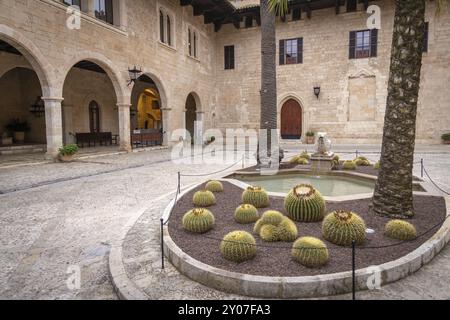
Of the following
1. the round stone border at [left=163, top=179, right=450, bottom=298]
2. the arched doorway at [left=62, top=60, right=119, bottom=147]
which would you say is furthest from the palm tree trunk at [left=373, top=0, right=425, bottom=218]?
the arched doorway at [left=62, top=60, right=119, bottom=147]

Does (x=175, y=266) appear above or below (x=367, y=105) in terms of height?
below

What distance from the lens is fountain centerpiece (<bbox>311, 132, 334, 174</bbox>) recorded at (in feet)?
29.5

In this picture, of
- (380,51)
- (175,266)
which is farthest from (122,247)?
(380,51)

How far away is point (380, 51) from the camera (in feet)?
60.7

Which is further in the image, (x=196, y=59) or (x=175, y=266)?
(x=196, y=59)

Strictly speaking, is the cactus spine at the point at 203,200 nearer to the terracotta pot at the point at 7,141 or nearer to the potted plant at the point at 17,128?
the terracotta pot at the point at 7,141

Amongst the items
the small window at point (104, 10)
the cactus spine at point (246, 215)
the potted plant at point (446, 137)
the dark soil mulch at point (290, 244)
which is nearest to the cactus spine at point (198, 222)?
the dark soil mulch at point (290, 244)

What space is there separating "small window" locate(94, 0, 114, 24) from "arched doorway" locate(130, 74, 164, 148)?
3579 millimetres

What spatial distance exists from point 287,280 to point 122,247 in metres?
2.28

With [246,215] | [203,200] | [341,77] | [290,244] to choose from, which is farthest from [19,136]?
[341,77]

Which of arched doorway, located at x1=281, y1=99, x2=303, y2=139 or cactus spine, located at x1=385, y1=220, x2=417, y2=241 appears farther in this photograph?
arched doorway, located at x1=281, y1=99, x2=303, y2=139

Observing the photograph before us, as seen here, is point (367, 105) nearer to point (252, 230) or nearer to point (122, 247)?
point (252, 230)

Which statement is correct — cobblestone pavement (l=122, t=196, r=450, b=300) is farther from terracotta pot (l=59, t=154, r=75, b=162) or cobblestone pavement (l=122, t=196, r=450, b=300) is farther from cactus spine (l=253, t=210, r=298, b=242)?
terracotta pot (l=59, t=154, r=75, b=162)

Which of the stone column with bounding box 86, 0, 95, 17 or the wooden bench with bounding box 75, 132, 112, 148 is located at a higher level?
the stone column with bounding box 86, 0, 95, 17
